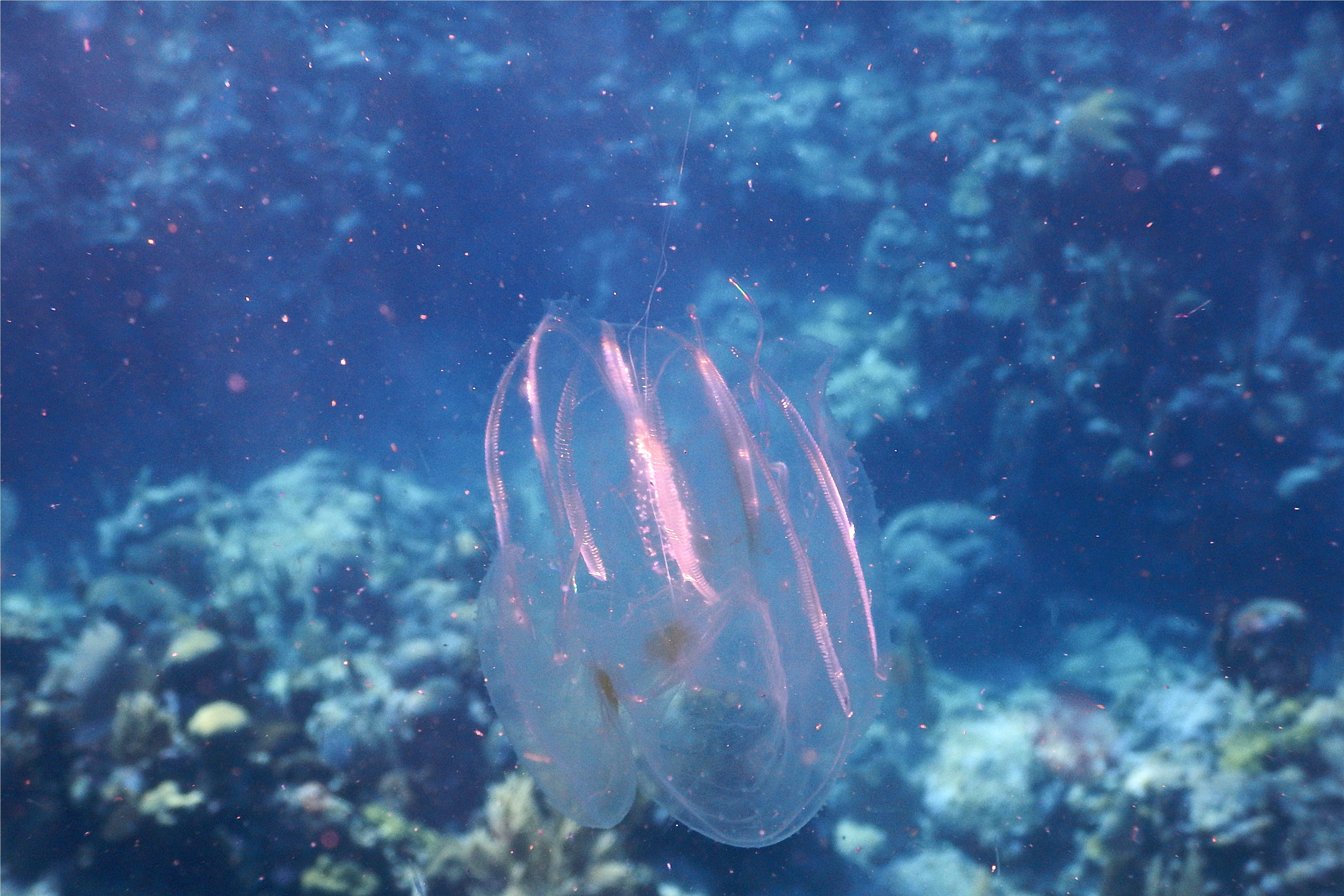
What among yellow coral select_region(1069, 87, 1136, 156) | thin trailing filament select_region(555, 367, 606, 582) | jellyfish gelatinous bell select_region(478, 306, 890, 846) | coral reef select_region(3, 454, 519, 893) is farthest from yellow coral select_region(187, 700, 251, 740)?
yellow coral select_region(1069, 87, 1136, 156)

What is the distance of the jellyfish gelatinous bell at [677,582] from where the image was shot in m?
1.90

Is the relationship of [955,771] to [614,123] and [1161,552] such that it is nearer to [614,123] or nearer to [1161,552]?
[1161,552]

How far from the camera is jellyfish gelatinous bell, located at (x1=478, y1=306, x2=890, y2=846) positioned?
190 centimetres

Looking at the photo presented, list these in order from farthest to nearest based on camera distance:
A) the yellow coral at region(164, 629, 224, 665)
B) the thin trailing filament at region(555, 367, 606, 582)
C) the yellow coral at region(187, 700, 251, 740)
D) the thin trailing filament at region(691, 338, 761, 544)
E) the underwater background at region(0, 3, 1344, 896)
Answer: the yellow coral at region(164, 629, 224, 665)
the yellow coral at region(187, 700, 251, 740)
the underwater background at region(0, 3, 1344, 896)
the thin trailing filament at region(555, 367, 606, 582)
the thin trailing filament at region(691, 338, 761, 544)

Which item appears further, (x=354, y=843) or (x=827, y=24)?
(x=827, y=24)

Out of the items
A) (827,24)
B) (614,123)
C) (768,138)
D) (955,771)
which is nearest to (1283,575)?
(955,771)

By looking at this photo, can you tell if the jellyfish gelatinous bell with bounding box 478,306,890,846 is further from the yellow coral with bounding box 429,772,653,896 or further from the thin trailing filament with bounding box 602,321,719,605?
the yellow coral with bounding box 429,772,653,896

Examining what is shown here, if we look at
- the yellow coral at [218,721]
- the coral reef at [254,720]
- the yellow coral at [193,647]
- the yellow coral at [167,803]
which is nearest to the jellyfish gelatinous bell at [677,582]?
the coral reef at [254,720]

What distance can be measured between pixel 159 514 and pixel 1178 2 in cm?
1165

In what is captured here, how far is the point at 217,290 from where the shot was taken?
8.20 metres

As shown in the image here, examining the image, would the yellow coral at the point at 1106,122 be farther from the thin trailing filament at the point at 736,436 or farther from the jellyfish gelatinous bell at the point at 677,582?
the thin trailing filament at the point at 736,436

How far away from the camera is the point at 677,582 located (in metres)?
1.91

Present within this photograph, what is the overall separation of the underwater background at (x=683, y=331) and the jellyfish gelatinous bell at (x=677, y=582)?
231 mm

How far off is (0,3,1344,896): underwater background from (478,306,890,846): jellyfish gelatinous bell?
Result: 231 mm
